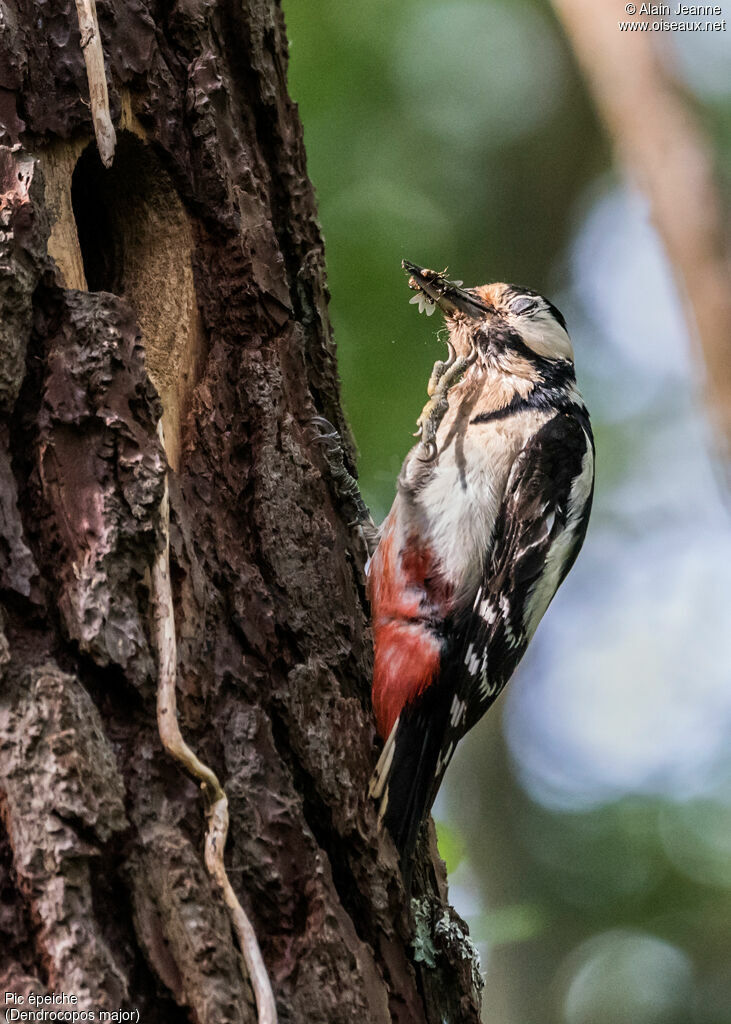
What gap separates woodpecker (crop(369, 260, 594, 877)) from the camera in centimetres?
242

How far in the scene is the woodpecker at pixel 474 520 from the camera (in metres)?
2.42

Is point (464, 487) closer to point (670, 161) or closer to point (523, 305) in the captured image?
point (523, 305)

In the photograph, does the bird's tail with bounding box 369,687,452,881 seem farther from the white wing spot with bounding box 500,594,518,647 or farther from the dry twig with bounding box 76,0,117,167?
the dry twig with bounding box 76,0,117,167

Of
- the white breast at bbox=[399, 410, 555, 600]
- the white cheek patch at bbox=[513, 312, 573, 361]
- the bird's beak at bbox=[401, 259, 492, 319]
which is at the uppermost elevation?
the bird's beak at bbox=[401, 259, 492, 319]

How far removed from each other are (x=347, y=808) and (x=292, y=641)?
29cm

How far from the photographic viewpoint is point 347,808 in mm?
1697

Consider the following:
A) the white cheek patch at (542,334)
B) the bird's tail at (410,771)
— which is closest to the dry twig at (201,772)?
the bird's tail at (410,771)

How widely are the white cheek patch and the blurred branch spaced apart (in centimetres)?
54

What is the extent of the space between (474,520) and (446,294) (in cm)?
81

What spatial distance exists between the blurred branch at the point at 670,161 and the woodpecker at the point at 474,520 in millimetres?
586

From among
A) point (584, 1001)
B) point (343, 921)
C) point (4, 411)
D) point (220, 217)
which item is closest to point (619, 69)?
point (220, 217)

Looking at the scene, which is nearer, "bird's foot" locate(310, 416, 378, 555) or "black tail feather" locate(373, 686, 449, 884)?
"black tail feather" locate(373, 686, 449, 884)

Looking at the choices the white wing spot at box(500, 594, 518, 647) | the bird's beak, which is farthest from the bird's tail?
the bird's beak

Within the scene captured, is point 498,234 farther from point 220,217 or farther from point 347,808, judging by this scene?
point 347,808
